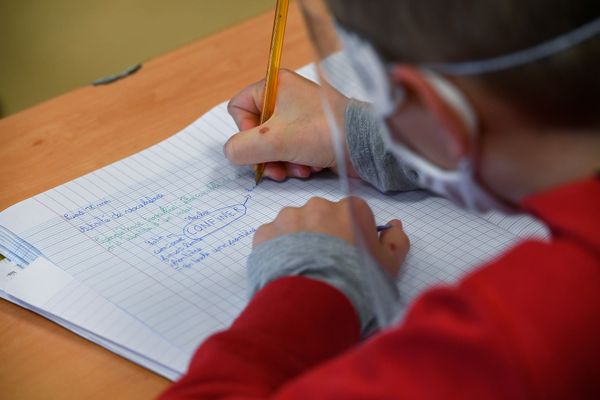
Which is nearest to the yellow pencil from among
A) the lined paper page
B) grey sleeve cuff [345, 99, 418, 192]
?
grey sleeve cuff [345, 99, 418, 192]

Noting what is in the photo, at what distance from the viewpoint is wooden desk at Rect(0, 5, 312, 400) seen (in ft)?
1.99

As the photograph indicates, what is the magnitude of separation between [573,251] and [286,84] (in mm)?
475

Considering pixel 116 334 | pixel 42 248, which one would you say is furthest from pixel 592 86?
pixel 42 248

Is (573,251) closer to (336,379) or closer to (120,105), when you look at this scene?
(336,379)

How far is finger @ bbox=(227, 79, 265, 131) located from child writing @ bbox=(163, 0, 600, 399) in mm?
350

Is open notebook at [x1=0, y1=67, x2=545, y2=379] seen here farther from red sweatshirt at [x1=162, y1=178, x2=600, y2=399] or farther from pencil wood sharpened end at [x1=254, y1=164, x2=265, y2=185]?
red sweatshirt at [x1=162, y1=178, x2=600, y2=399]

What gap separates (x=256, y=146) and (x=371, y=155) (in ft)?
0.41

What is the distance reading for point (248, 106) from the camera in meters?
0.85

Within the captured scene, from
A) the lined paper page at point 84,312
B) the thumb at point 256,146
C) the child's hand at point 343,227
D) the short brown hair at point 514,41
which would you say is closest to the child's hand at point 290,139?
the thumb at point 256,146

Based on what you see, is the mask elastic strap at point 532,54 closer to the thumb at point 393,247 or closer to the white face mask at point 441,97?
the white face mask at point 441,97

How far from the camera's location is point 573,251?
0.42 m

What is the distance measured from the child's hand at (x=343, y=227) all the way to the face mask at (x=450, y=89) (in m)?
0.12

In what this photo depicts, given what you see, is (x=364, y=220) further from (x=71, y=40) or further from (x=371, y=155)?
(x=71, y=40)

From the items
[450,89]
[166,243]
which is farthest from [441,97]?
[166,243]
